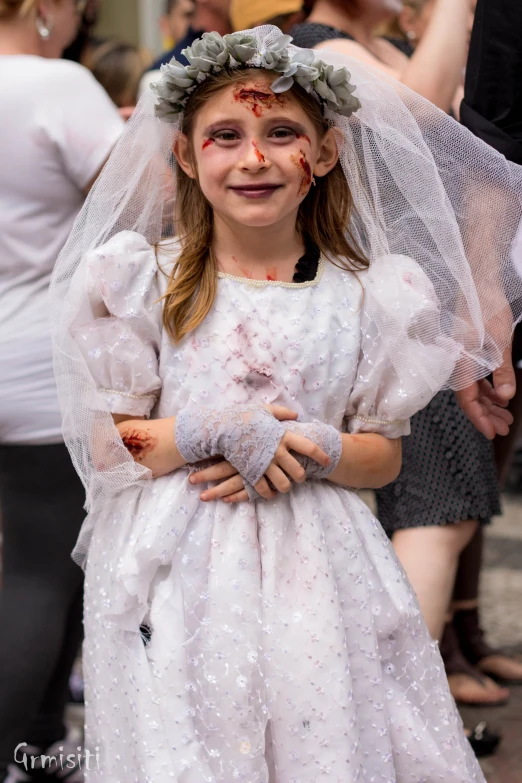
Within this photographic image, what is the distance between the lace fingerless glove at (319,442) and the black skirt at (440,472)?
0.77m

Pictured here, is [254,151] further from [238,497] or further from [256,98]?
[238,497]

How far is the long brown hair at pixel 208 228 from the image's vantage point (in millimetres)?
2021

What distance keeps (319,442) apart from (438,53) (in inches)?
47.4

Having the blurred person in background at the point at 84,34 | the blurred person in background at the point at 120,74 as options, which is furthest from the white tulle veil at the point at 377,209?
the blurred person in background at the point at 120,74

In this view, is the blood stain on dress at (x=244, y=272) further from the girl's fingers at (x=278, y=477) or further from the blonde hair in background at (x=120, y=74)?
the blonde hair in background at (x=120, y=74)

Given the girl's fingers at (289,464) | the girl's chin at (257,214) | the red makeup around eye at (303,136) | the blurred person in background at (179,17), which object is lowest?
the blurred person in background at (179,17)

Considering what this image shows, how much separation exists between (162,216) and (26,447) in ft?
2.20

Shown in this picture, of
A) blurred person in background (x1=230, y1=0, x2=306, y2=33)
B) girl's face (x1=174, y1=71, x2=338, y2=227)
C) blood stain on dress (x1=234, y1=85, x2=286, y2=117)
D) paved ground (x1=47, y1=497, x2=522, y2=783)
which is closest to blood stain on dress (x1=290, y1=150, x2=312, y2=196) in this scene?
girl's face (x1=174, y1=71, x2=338, y2=227)

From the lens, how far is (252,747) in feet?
6.22

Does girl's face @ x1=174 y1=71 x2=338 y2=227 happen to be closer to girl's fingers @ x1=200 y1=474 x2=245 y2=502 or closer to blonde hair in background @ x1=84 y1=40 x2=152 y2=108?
girl's fingers @ x1=200 y1=474 x2=245 y2=502

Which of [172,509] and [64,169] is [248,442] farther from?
[64,169]

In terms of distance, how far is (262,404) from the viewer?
1988 mm

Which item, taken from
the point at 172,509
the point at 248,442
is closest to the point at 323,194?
the point at 248,442

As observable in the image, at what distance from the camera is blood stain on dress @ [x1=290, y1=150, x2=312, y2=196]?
6.57 feet
